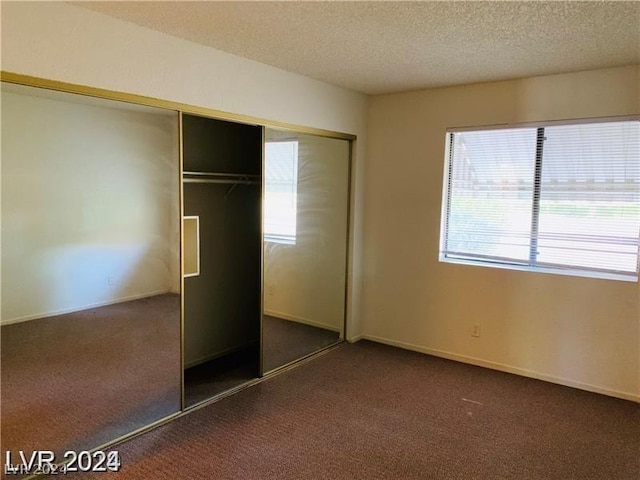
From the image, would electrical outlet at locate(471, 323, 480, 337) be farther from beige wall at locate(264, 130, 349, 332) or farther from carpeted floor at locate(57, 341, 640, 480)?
beige wall at locate(264, 130, 349, 332)

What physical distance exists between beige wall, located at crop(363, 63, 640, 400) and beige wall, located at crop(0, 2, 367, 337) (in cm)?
77

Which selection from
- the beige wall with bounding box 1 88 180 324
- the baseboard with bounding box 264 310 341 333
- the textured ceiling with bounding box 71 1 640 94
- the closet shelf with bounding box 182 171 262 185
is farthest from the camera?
the baseboard with bounding box 264 310 341 333

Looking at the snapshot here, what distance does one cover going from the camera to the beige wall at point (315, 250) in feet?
13.1

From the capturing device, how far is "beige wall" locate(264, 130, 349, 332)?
3.98 metres

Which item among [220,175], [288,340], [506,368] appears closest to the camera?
[220,175]

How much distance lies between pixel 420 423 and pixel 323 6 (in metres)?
2.60

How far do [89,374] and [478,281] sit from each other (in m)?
3.12

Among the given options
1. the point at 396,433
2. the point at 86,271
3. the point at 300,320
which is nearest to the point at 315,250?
the point at 300,320

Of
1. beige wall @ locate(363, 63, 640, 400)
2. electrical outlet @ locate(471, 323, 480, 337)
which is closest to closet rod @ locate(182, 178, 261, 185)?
beige wall @ locate(363, 63, 640, 400)

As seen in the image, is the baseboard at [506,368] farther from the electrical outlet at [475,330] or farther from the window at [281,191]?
the window at [281,191]

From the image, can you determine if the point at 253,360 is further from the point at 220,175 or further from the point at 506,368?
the point at 506,368

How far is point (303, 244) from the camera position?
421 cm

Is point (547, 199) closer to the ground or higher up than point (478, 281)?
higher up

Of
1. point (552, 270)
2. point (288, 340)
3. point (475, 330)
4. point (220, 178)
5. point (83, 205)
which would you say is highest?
point (220, 178)
